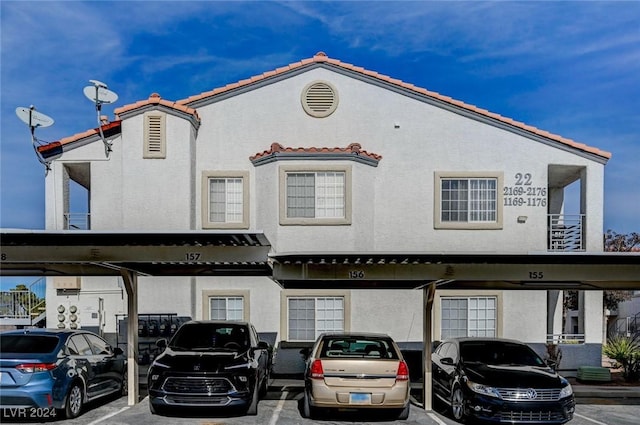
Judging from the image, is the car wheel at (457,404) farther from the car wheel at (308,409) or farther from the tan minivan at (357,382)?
the car wheel at (308,409)

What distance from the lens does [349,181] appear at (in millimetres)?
15672

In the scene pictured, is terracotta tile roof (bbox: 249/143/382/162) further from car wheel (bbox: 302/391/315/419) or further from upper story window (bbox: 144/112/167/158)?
car wheel (bbox: 302/391/315/419)

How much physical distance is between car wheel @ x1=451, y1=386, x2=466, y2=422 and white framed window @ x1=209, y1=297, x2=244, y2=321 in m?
7.47

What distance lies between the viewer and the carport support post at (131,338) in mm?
11094

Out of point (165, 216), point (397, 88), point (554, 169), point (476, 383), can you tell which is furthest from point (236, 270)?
point (554, 169)

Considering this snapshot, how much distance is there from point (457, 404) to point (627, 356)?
8.11 metres

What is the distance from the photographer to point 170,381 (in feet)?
31.4

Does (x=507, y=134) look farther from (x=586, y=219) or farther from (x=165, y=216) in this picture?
(x=165, y=216)

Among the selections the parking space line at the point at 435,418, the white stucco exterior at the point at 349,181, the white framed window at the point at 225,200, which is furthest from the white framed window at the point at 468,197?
the parking space line at the point at 435,418

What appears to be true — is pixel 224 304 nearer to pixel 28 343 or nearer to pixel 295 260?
pixel 295 260

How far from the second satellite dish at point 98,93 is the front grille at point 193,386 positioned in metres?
8.64

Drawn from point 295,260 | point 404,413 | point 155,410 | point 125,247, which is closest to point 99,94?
point 125,247

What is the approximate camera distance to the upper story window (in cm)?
1573

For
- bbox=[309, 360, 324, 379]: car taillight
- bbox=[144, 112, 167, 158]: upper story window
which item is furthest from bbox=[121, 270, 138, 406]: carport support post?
bbox=[144, 112, 167, 158]: upper story window
